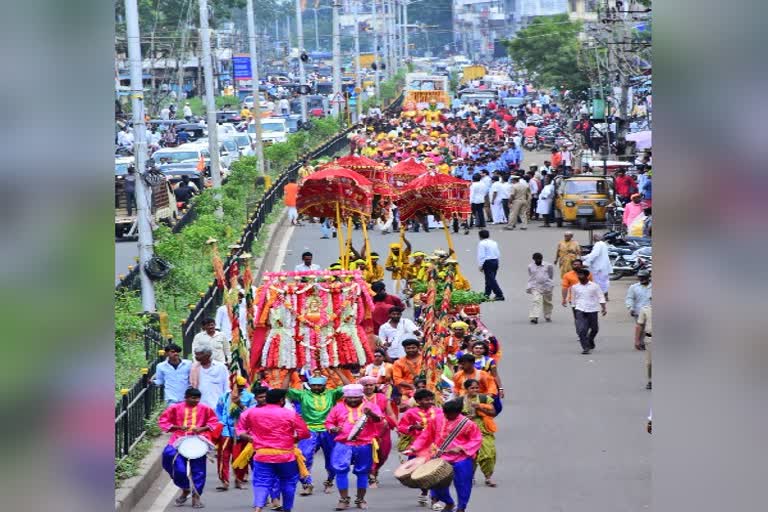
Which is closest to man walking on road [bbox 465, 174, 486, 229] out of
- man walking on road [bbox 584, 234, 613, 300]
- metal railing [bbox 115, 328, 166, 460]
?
man walking on road [bbox 584, 234, 613, 300]

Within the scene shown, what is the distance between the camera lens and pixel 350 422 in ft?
39.5

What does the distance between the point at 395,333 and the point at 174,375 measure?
116 inches

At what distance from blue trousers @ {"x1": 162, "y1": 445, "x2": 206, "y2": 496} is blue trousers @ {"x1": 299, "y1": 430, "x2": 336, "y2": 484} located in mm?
790

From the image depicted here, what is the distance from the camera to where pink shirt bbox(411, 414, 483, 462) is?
11.1 metres

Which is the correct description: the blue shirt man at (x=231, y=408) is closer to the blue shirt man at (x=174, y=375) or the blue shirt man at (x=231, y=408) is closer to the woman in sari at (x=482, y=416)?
the blue shirt man at (x=174, y=375)

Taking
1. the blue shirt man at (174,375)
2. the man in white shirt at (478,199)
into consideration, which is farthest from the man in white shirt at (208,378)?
the man in white shirt at (478,199)

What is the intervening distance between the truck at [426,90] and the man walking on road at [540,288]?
176 feet

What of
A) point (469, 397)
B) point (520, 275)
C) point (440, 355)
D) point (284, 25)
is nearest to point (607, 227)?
point (520, 275)

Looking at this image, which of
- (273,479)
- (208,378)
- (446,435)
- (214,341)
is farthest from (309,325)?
(446,435)

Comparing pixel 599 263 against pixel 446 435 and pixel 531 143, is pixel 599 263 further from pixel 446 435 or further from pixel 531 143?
pixel 531 143

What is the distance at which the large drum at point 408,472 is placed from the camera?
35.6 ft

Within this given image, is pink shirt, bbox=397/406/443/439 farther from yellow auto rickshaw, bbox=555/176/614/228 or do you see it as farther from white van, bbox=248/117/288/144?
white van, bbox=248/117/288/144

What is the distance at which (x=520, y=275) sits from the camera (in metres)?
27.9
